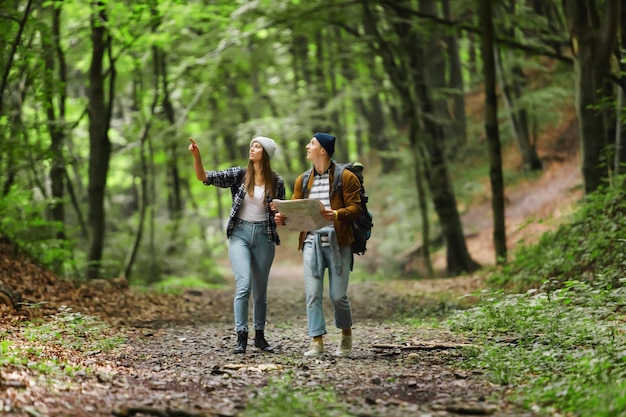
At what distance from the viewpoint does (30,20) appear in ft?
42.1

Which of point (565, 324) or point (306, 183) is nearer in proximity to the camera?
point (565, 324)

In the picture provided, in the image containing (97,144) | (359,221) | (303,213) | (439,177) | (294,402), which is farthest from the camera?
(439,177)

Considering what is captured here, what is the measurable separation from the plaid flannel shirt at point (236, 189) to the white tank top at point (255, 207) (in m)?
0.04

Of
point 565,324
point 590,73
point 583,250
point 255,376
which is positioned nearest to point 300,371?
point 255,376

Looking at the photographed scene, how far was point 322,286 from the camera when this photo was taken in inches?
300

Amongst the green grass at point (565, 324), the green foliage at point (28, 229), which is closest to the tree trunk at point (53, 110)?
the green foliage at point (28, 229)

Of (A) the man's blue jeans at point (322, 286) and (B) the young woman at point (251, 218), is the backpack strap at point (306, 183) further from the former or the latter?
(A) the man's blue jeans at point (322, 286)

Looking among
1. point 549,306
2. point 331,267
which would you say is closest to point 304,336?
point 331,267

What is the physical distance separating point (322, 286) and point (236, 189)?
1.50m

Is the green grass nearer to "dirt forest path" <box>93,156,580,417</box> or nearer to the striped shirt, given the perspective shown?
"dirt forest path" <box>93,156,580,417</box>

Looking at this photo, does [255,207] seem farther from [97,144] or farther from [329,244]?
[97,144]

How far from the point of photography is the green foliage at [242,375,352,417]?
16.0ft

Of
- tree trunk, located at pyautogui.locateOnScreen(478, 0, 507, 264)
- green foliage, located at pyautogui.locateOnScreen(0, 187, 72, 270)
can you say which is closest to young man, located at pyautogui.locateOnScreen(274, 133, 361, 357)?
green foliage, located at pyautogui.locateOnScreen(0, 187, 72, 270)

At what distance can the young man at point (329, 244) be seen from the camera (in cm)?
760
